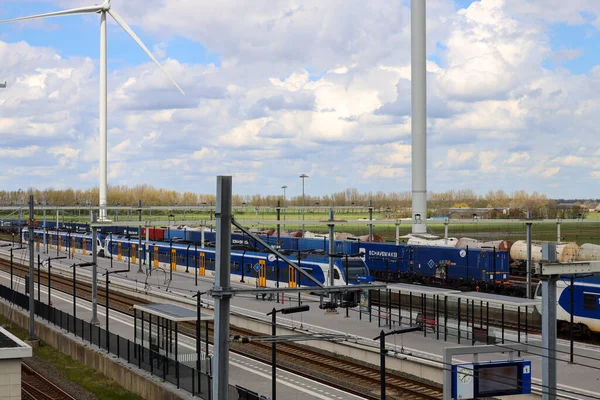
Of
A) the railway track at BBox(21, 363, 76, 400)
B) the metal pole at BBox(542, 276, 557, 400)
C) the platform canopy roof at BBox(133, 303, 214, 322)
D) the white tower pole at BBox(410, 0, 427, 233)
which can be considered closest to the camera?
the metal pole at BBox(542, 276, 557, 400)

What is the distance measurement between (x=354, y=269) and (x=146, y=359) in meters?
21.0

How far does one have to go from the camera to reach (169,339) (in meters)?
26.5

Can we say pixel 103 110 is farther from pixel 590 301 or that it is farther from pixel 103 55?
pixel 590 301

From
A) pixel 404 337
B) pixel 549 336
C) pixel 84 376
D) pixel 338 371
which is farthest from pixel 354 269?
pixel 549 336

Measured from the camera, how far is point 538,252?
176 ft

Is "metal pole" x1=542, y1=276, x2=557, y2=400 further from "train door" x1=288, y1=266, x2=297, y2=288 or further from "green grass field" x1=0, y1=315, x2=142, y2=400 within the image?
"train door" x1=288, y1=266, x2=297, y2=288

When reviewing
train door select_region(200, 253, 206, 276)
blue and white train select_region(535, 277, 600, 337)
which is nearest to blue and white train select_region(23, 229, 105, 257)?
train door select_region(200, 253, 206, 276)

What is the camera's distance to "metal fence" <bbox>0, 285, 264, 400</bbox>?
23250mm

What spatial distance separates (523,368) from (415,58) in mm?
38954

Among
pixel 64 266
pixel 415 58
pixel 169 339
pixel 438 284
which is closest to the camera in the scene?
pixel 169 339

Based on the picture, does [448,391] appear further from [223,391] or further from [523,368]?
[223,391]

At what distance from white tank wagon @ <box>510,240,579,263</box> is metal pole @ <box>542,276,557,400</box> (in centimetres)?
2713

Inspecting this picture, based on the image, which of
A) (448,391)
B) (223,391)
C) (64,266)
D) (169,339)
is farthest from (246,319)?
(64,266)

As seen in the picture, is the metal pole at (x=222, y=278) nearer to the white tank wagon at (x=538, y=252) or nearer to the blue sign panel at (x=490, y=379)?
the blue sign panel at (x=490, y=379)
